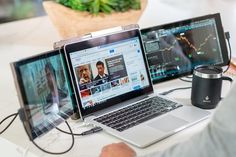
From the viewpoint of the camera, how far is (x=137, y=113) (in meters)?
1.21

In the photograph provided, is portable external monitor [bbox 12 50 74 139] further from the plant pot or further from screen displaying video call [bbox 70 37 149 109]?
the plant pot

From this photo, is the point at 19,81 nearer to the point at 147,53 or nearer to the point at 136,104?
the point at 136,104

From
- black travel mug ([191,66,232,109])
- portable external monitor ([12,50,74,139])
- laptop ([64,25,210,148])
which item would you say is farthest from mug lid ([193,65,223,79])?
portable external monitor ([12,50,74,139])

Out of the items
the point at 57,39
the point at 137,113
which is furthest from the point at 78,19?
the point at 137,113

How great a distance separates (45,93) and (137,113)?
30 centimetres

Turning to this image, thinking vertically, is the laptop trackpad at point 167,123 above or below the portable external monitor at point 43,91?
below

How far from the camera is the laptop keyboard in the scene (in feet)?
3.76

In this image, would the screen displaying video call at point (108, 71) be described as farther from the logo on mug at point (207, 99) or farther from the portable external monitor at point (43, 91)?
the logo on mug at point (207, 99)

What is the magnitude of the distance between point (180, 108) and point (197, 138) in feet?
1.63

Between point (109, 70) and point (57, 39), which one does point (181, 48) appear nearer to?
point (109, 70)

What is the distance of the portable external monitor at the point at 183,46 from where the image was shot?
4.65ft

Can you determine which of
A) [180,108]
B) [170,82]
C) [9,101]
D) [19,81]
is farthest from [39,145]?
[170,82]

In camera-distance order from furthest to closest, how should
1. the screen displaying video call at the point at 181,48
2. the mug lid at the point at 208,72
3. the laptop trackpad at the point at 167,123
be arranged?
the screen displaying video call at the point at 181,48 → the mug lid at the point at 208,72 → the laptop trackpad at the point at 167,123

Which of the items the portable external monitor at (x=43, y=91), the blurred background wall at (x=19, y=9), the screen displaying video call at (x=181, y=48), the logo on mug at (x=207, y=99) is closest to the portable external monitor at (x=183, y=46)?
the screen displaying video call at (x=181, y=48)
